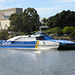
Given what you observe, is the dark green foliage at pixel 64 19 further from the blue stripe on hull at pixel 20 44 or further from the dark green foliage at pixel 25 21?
the blue stripe on hull at pixel 20 44

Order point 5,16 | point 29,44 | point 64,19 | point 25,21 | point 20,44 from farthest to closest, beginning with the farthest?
point 5,16, point 64,19, point 25,21, point 20,44, point 29,44

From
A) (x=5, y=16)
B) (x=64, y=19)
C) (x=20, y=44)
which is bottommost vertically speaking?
(x=20, y=44)

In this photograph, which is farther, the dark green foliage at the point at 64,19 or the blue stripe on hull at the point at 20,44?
the dark green foliage at the point at 64,19

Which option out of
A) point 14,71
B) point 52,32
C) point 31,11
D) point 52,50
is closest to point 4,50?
point 52,50

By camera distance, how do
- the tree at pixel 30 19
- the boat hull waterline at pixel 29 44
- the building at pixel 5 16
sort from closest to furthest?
the boat hull waterline at pixel 29 44 < the tree at pixel 30 19 < the building at pixel 5 16

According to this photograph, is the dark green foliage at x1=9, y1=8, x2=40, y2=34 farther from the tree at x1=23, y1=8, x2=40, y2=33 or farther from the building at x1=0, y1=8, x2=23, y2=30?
the building at x1=0, y1=8, x2=23, y2=30

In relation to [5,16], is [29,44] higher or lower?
lower

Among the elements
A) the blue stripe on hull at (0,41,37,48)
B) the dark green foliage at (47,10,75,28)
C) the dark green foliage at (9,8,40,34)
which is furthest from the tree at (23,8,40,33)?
the blue stripe on hull at (0,41,37,48)

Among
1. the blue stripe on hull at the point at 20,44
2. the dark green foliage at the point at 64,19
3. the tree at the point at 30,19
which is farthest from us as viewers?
the dark green foliage at the point at 64,19

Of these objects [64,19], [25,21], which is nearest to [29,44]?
[25,21]

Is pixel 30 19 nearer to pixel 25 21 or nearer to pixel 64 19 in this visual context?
pixel 25 21

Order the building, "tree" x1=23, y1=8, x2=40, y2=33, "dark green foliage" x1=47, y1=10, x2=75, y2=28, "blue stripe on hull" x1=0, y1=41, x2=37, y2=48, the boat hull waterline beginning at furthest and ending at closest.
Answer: the building
"dark green foliage" x1=47, y1=10, x2=75, y2=28
"tree" x1=23, y1=8, x2=40, y2=33
"blue stripe on hull" x1=0, y1=41, x2=37, y2=48
the boat hull waterline

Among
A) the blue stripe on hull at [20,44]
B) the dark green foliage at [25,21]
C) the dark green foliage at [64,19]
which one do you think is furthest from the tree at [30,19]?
the blue stripe on hull at [20,44]

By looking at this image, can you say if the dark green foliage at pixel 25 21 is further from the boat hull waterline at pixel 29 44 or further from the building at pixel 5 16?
the building at pixel 5 16
